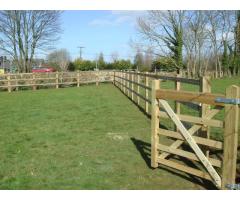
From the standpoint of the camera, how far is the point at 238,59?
43.7 m

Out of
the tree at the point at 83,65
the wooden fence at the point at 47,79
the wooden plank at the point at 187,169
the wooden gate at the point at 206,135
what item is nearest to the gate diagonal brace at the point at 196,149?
the wooden gate at the point at 206,135

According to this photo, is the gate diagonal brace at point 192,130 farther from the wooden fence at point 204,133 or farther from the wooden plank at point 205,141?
the wooden plank at point 205,141

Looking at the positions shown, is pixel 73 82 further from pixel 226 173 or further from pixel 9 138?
pixel 226 173

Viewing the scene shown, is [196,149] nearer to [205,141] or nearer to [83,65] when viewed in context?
[205,141]

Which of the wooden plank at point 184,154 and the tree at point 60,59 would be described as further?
the tree at point 60,59

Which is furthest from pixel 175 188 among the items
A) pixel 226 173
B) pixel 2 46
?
pixel 2 46

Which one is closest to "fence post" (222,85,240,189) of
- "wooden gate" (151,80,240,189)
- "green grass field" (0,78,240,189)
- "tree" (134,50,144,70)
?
"wooden gate" (151,80,240,189)

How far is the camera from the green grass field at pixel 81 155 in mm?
4418

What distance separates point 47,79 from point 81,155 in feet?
65.3

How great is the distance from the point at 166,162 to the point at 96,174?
1.02 metres

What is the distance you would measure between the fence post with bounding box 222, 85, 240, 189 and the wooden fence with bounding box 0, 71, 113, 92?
21026 millimetres

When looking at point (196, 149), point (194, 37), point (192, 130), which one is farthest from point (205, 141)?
point (194, 37)

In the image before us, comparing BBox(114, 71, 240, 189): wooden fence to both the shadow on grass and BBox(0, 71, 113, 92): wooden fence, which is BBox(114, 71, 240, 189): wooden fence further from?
BBox(0, 71, 113, 92): wooden fence

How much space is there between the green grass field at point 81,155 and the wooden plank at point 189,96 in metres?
1.08
